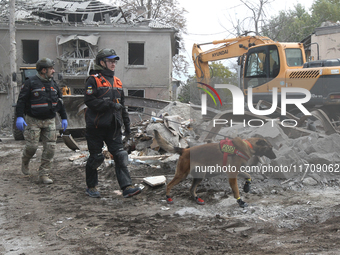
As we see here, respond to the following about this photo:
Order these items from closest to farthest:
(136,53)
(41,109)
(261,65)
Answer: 1. (41,109)
2. (261,65)
3. (136,53)

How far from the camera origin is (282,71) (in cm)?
884

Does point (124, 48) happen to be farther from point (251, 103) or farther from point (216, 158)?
point (216, 158)

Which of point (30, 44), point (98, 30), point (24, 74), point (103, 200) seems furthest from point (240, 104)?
point (30, 44)

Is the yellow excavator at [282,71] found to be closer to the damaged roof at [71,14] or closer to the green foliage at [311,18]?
the damaged roof at [71,14]

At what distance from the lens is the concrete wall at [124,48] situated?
19.7 meters

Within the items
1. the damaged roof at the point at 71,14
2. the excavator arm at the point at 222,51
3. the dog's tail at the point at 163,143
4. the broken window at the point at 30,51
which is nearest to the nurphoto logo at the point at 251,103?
the dog's tail at the point at 163,143

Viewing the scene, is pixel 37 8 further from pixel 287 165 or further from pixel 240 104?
pixel 287 165

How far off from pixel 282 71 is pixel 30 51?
18.3m

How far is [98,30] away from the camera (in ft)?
64.6

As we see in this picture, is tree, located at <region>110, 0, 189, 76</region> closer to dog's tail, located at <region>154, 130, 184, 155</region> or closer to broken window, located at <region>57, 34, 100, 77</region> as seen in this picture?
broken window, located at <region>57, 34, 100, 77</region>

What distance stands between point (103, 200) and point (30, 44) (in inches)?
776

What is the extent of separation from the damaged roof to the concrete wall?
17.6 inches

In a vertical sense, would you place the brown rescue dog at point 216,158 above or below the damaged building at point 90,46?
below

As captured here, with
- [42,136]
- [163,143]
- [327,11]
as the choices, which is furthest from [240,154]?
[327,11]
